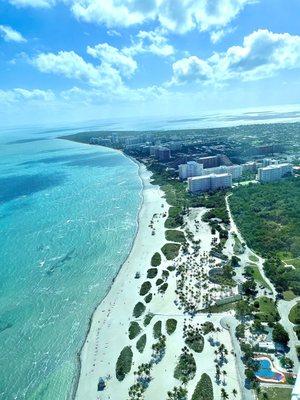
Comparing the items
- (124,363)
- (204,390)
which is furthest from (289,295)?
(124,363)

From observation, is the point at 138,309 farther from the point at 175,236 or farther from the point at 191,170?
the point at 191,170

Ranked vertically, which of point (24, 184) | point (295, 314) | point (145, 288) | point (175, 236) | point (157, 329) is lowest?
point (24, 184)

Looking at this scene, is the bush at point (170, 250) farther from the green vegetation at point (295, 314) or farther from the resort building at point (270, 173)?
the resort building at point (270, 173)

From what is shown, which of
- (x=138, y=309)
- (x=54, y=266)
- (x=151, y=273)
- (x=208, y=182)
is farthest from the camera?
(x=208, y=182)

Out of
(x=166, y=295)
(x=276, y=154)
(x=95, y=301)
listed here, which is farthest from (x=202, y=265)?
(x=276, y=154)

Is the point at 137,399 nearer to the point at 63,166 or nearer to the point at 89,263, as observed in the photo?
the point at 89,263

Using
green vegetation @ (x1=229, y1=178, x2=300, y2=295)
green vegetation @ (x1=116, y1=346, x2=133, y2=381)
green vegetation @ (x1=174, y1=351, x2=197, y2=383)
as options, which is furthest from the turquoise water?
green vegetation @ (x1=229, y1=178, x2=300, y2=295)

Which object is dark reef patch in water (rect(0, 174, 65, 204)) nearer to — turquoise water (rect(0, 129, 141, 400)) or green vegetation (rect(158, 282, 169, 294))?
turquoise water (rect(0, 129, 141, 400))
